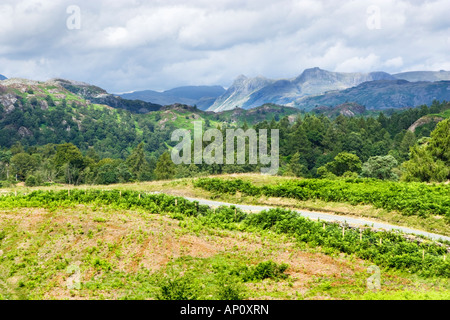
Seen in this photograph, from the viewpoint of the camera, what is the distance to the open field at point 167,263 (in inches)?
781

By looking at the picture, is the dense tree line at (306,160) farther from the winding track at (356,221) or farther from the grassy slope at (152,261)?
the grassy slope at (152,261)

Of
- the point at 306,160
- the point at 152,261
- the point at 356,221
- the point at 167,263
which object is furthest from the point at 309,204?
the point at 306,160

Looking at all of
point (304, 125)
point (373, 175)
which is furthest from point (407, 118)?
point (373, 175)

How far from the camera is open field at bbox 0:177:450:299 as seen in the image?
1983 centimetres

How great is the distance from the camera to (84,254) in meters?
24.6

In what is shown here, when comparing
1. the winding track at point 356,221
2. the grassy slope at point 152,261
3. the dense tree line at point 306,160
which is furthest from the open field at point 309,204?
the dense tree line at point 306,160

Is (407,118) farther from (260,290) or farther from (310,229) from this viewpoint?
(260,290)

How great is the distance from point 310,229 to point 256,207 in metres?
9.26

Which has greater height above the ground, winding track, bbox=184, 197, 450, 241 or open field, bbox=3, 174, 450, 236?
open field, bbox=3, 174, 450, 236

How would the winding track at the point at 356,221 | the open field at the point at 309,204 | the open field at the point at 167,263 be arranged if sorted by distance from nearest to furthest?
the open field at the point at 167,263, the winding track at the point at 356,221, the open field at the point at 309,204

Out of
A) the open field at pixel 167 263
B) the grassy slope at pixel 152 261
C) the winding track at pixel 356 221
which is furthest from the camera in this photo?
the winding track at pixel 356 221

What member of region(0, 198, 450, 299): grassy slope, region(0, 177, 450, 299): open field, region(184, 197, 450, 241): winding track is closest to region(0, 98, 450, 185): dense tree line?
region(184, 197, 450, 241): winding track

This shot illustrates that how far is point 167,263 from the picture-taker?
23.5 m

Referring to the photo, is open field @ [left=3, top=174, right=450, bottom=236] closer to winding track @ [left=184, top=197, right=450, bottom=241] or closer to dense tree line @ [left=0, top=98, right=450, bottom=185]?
winding track @ [left=184, top=197, right=450, bottom=241]
